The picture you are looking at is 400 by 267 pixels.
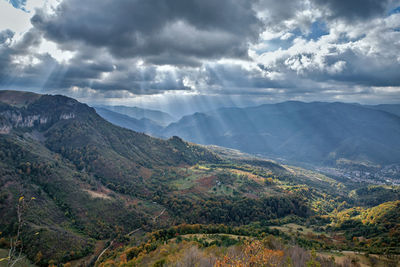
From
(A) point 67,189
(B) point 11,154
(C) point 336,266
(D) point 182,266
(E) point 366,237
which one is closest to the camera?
(D) point 182,266

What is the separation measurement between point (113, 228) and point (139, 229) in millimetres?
15061

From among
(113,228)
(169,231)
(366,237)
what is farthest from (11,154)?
(366,237)

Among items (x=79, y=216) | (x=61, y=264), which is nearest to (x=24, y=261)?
(x=61, y=264)

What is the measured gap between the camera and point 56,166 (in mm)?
173750

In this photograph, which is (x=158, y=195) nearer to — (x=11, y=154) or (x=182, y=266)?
(x=11, y=154)

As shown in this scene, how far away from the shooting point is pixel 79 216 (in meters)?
129

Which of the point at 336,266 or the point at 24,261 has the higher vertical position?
the point at 336,266

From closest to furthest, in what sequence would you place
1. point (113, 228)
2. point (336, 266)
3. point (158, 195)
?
point (336, 266) → point (113, 228) → point (158, 195)

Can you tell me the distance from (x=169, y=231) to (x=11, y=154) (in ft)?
463

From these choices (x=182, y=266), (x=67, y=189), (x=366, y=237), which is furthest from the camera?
(x=67, y=189)

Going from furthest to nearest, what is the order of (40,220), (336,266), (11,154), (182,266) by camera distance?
(11,154)
(40,220)
(336,266)
(182,266)

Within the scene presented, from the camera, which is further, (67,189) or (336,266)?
(67,189)

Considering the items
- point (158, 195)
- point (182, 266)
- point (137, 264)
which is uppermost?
point (182, 266)

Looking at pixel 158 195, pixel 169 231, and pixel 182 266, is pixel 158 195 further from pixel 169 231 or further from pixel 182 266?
pixel 182 266
